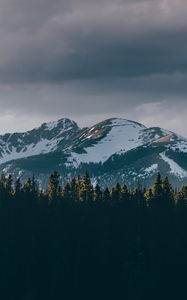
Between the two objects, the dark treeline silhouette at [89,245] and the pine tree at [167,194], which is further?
the pine tree at [167,194]

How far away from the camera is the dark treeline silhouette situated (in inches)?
5261

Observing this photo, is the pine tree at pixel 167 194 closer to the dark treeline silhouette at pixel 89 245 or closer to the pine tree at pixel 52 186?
the dark treeline silhouette at pixel 89 245

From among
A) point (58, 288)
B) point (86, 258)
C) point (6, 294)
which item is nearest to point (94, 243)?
point (86, 258)

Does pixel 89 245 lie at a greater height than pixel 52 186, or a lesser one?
lesser

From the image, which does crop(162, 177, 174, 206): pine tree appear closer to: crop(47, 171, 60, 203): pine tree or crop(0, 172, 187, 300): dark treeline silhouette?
crop(0, 172, 187, 300): dark treeline silhouette

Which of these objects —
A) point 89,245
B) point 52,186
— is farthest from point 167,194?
point 52,186

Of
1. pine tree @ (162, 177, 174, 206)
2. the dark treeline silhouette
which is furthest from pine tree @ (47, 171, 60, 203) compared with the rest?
pine tree @ (162, 177, 174, 206)

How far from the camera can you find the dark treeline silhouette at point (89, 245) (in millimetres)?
133625

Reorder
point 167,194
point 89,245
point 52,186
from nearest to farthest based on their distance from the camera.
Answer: point 89,245 < point 52,186 < point 167,194

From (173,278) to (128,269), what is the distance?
31.5ft

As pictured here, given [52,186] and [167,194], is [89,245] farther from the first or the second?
[167,194]

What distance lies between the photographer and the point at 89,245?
13975cm

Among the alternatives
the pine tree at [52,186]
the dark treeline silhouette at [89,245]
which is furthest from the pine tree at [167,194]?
the pine tree at [52,186]

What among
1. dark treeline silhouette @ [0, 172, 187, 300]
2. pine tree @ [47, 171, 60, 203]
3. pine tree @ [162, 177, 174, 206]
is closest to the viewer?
dark treeline silhouette @ [0, 172, 187, 300]
